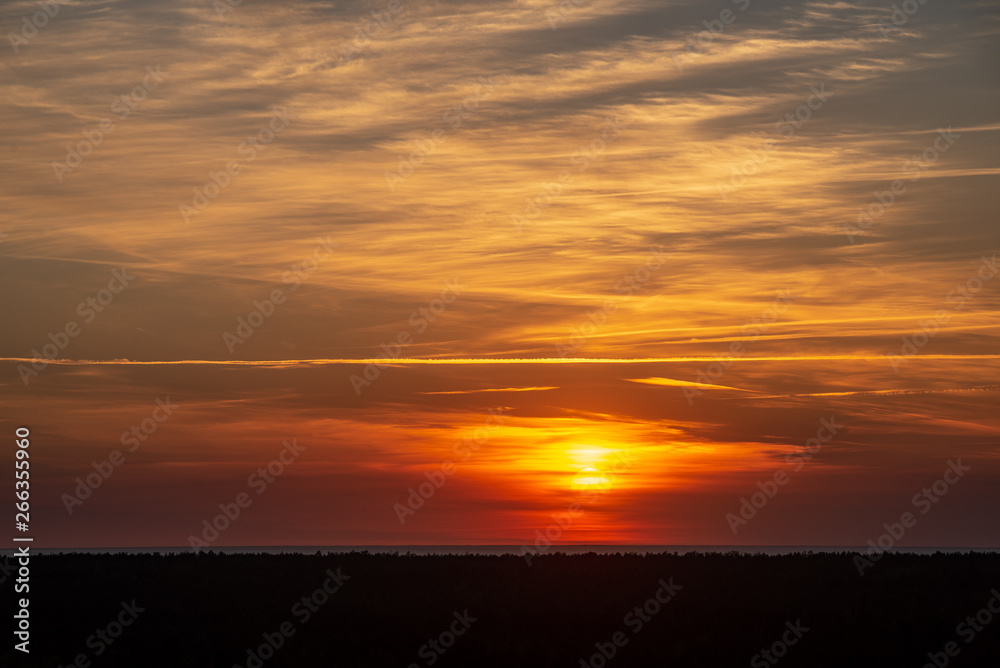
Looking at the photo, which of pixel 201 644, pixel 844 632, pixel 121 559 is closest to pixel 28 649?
pixel 201 644

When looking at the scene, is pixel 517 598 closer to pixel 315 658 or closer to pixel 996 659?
pixel 315 658

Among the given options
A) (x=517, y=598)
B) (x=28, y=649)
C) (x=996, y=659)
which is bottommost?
(x=517, y=598)

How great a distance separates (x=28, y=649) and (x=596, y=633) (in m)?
16.7

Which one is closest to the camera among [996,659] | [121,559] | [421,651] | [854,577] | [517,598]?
[996,659]

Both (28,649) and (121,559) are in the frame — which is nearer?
(28,649)

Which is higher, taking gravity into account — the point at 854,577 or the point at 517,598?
the point at 517,598

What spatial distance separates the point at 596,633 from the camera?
97.1 feet
